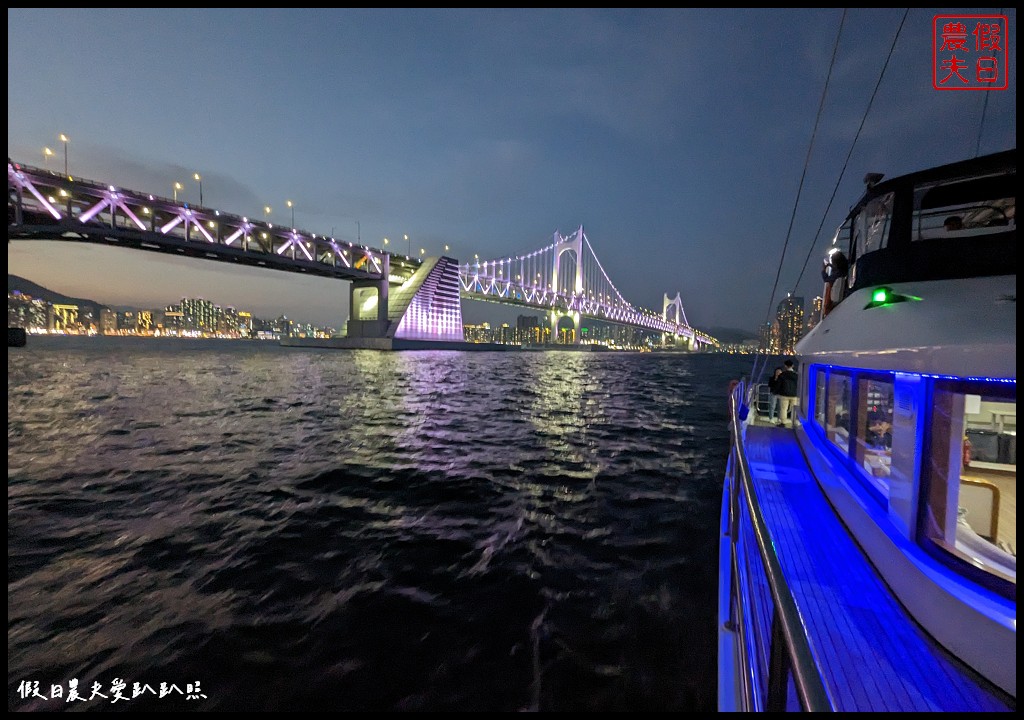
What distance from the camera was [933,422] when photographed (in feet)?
9.69

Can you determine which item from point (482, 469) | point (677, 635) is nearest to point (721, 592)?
point (677, 635)

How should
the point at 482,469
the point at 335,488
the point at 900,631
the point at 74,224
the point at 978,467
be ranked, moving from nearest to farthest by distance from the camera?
the point at 900,631 → the point at 978,467 → the point at 335,488 → the point at 482,469 → the point at 74,224

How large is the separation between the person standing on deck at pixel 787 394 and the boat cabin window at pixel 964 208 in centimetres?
530

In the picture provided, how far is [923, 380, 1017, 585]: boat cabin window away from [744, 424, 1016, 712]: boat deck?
0.63 metres

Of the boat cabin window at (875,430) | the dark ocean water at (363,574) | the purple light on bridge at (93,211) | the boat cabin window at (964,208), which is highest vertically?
the purple light on bridge at (93,211)

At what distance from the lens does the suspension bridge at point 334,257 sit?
5038 centimetres

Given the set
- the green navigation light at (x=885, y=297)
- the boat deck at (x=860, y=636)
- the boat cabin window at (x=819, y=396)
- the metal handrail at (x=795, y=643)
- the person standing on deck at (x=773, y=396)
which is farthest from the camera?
the person standing on deck at (x=773, y=396)

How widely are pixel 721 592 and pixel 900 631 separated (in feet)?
3.94

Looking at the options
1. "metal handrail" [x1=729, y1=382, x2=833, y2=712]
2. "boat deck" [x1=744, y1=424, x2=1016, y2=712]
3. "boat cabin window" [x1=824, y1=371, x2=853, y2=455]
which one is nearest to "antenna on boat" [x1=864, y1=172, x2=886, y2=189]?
"boat cabin window" [x1=824, y1=371, x2=853, y2=455]

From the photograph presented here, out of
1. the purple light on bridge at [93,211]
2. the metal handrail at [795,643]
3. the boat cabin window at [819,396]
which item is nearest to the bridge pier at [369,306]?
the purple light on bridge at [93,211]

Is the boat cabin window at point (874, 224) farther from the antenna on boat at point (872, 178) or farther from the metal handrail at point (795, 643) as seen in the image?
the metal handrail at point (795, 643)

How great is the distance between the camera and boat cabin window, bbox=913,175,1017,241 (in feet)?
11.4

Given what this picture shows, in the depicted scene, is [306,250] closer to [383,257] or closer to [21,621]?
[383,257]

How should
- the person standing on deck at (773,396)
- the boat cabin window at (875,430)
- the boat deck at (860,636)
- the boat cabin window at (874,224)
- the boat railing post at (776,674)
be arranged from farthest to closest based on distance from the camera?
the person standing on deck at (773,396) → the boat cabin window at (874,224) → the boat cabin window at (875,430) → the boat deck at (860,636) → the boat railing post at (776,674)
